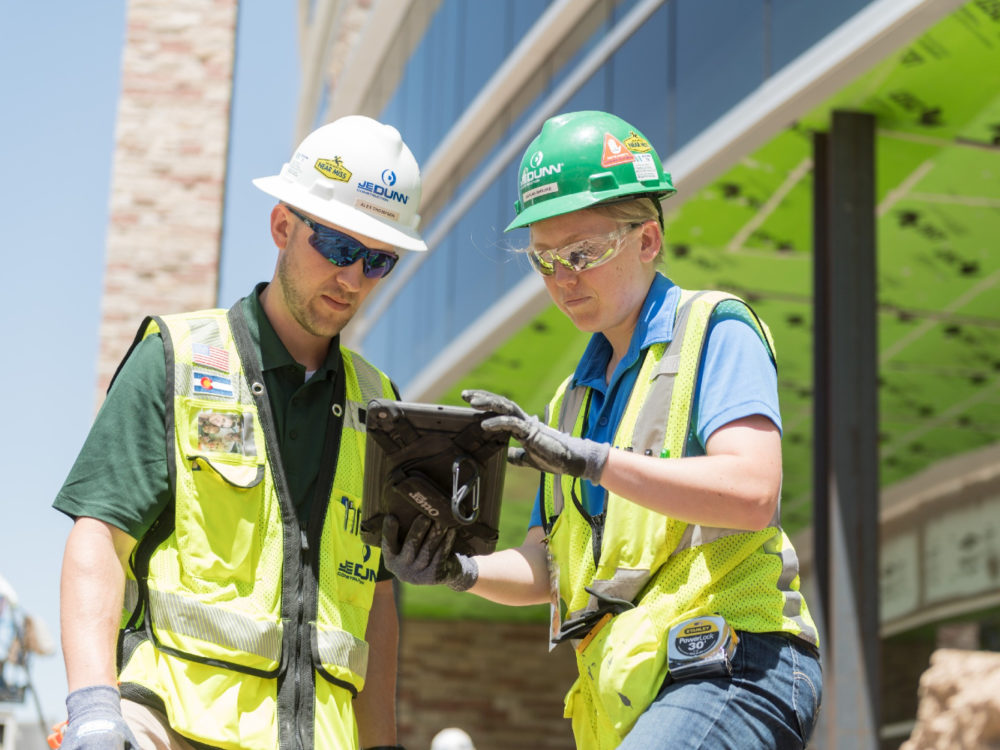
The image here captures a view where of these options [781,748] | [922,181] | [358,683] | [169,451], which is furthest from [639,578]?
[922,181]

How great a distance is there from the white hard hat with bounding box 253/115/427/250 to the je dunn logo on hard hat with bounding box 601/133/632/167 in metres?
Answer: 0.51

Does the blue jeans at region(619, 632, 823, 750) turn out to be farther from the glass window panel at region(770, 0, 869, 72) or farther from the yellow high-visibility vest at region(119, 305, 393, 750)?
the glass window panel at region(770, 0, 869, 72)

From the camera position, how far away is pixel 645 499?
275cm

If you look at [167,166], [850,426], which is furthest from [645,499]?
[167,166]

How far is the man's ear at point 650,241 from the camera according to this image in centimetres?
321

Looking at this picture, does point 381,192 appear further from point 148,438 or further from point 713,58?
point 713,58

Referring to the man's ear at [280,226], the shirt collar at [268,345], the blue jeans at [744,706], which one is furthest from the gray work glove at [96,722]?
the man's ear at [280,226]

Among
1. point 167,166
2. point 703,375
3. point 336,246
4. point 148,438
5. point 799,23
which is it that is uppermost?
point 799,23

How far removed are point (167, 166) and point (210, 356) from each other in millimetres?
8396

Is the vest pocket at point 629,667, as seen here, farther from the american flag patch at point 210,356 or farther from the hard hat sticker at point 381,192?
the hard hat sticker at point 381,192

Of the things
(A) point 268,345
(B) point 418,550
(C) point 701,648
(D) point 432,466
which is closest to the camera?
(C) point 701,648

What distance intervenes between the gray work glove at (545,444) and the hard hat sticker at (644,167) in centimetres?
72

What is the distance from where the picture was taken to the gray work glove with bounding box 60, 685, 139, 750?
2654 mm

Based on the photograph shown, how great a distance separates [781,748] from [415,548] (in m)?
0.90
